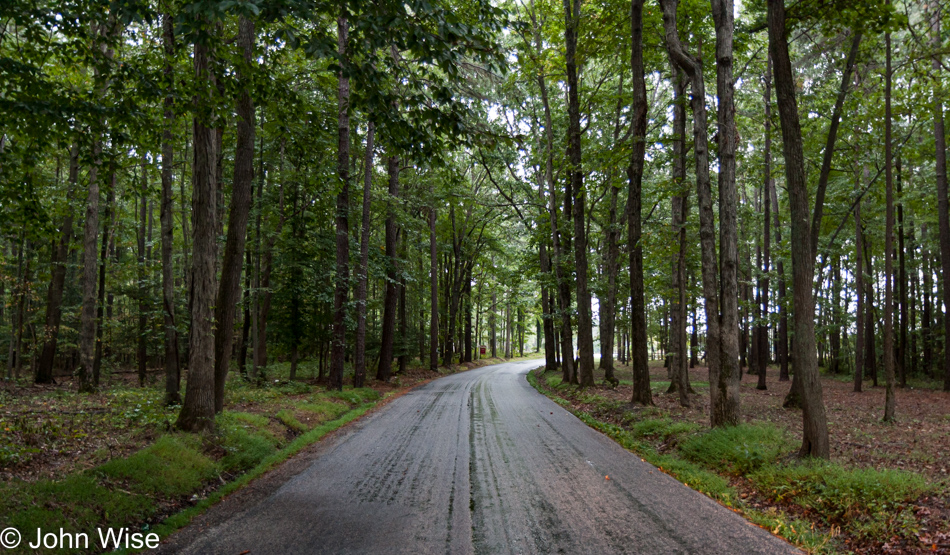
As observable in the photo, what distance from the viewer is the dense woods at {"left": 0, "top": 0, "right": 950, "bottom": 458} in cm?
573

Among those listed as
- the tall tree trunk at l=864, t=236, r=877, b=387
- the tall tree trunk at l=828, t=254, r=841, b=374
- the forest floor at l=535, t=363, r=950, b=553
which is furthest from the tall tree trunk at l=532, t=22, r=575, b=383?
the tall tree trunk at l=828, t=254, r=841, b=374

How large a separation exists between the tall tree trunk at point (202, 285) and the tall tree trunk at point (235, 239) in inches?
26.6

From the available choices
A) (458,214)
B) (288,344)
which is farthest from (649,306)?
(288,344)

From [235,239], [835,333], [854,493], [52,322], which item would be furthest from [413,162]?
[835,333]

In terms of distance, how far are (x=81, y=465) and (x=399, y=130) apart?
17.3 ft

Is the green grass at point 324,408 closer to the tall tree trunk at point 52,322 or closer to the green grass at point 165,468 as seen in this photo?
the green grass at point 165,468

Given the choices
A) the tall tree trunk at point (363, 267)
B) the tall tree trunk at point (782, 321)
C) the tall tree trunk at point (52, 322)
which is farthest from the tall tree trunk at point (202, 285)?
the tall tree trunk at point (782, 321)

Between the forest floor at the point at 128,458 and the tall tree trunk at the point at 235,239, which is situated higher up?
the tall tree trunk at the point at 235,239

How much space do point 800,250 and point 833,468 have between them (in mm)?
2712

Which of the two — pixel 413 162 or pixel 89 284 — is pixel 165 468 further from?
pixel 89 284

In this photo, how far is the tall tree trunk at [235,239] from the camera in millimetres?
8320

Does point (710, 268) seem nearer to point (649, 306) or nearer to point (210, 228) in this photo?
point (210, 228)

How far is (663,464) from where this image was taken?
22.6 ft

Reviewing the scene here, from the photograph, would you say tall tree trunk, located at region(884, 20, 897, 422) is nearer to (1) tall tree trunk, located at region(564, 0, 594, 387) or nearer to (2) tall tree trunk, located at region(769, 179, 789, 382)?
(2) tall tree trunk, located at region(769, 179, 789, 382)
